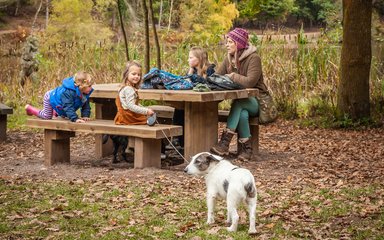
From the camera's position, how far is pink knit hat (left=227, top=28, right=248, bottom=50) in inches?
376

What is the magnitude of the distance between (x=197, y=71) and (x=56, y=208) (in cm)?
345

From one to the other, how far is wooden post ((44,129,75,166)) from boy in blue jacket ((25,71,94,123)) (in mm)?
227

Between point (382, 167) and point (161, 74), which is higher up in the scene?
point (161, 74)

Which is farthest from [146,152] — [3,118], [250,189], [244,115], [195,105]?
[3,118]

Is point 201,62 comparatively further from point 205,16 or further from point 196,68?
point 205,16

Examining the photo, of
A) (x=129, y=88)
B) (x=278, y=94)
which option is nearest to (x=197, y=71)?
(x=129, y=88)

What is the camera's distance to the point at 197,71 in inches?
384

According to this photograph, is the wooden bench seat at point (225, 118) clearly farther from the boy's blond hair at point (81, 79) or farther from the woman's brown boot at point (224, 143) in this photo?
the boy's blond hair at point (81, 79)

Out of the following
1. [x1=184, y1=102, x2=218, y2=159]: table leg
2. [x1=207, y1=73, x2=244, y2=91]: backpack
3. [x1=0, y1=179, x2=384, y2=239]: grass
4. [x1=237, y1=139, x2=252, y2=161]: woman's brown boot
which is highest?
[x1=207, y1=73, x2=244, y2=91]: backpack

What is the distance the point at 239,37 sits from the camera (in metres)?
9.55

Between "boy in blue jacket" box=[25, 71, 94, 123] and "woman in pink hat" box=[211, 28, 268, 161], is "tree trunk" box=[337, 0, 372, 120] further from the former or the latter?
"boy in blue jacket" box=[25, 71, 94, 123]

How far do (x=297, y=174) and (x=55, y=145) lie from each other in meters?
2.99

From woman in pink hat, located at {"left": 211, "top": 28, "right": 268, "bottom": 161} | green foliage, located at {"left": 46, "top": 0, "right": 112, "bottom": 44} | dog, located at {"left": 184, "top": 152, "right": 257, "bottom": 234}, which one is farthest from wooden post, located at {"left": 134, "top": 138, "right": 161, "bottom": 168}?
green foliage, located at {"left": 46, "top": 0, "right": 112, "bottom": 44}

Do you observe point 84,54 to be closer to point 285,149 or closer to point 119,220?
point 285,149
